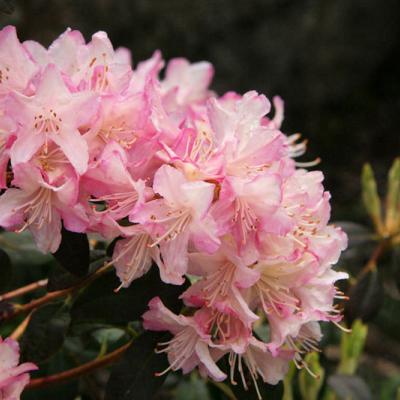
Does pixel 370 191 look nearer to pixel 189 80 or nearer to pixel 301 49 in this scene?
pixel 189 80

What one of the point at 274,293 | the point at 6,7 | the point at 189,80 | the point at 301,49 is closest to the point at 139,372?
the point at 274,293

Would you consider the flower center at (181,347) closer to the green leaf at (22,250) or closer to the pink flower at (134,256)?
the pink flower at (134,256)

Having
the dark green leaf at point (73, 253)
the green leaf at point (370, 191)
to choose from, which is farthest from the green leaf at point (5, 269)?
the green leaf at point (370, 191)

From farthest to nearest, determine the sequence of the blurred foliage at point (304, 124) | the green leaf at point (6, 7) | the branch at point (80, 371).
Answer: the blurred foliage at point (304, 124), the branch at point (80, 371), the green leaf at point (6, 7)

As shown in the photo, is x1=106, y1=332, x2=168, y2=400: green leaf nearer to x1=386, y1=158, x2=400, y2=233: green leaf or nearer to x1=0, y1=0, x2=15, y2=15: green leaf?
x1=0, y1=0, x2=15, y2=15: green leaf

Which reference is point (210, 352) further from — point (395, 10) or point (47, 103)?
point (395, 10)

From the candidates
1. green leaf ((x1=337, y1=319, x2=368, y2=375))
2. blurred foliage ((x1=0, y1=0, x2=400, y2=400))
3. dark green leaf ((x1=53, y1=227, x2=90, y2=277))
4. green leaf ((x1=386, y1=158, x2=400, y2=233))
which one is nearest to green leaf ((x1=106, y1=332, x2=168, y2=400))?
blurred foliage ((x1=0, y1=0, x2=400, y2=400))
